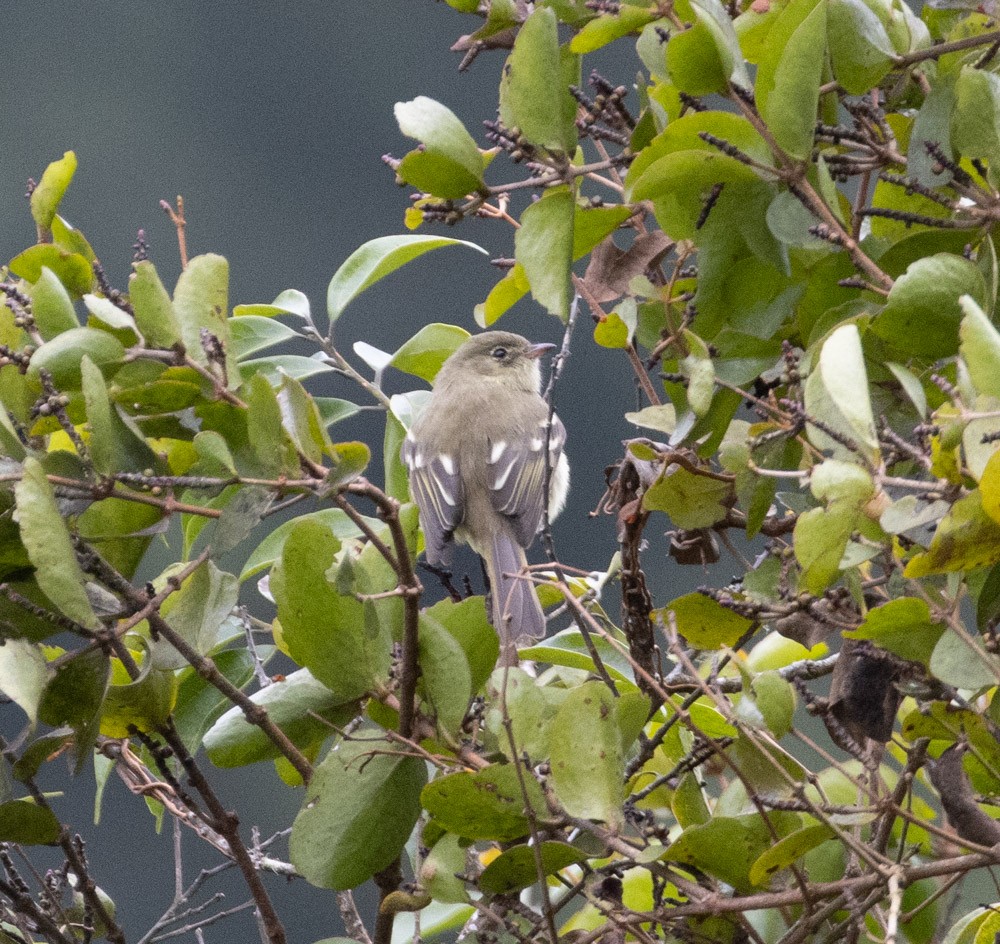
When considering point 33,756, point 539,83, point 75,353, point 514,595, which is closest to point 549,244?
point 539,83

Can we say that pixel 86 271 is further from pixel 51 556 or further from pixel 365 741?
pixel 365 741

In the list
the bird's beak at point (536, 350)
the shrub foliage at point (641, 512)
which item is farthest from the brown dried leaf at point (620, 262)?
the bird's beak at point (536, 350)

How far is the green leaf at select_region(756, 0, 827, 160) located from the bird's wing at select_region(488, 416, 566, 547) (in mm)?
2527

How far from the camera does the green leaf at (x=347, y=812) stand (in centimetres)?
139

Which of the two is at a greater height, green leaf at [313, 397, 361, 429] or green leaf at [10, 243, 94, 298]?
green leaf at [10, 243, 94, 298]

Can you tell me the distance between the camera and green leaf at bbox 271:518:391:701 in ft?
4.51

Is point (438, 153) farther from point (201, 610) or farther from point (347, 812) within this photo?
point (347, 812)

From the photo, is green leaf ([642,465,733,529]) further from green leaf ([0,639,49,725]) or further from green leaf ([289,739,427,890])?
green leaf ([0,639,49,725])

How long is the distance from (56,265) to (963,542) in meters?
1.08

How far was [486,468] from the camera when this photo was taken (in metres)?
4.18

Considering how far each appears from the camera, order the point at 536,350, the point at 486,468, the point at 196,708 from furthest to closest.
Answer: the point at 536,350, the point at 486,468, the point at 196,708

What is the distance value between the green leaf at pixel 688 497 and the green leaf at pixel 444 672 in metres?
0.28

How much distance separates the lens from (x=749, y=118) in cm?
131

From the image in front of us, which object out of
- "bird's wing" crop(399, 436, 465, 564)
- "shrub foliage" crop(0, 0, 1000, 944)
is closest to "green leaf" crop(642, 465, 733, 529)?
"shrub foliage" crop(0, 0, 1000, 944)
